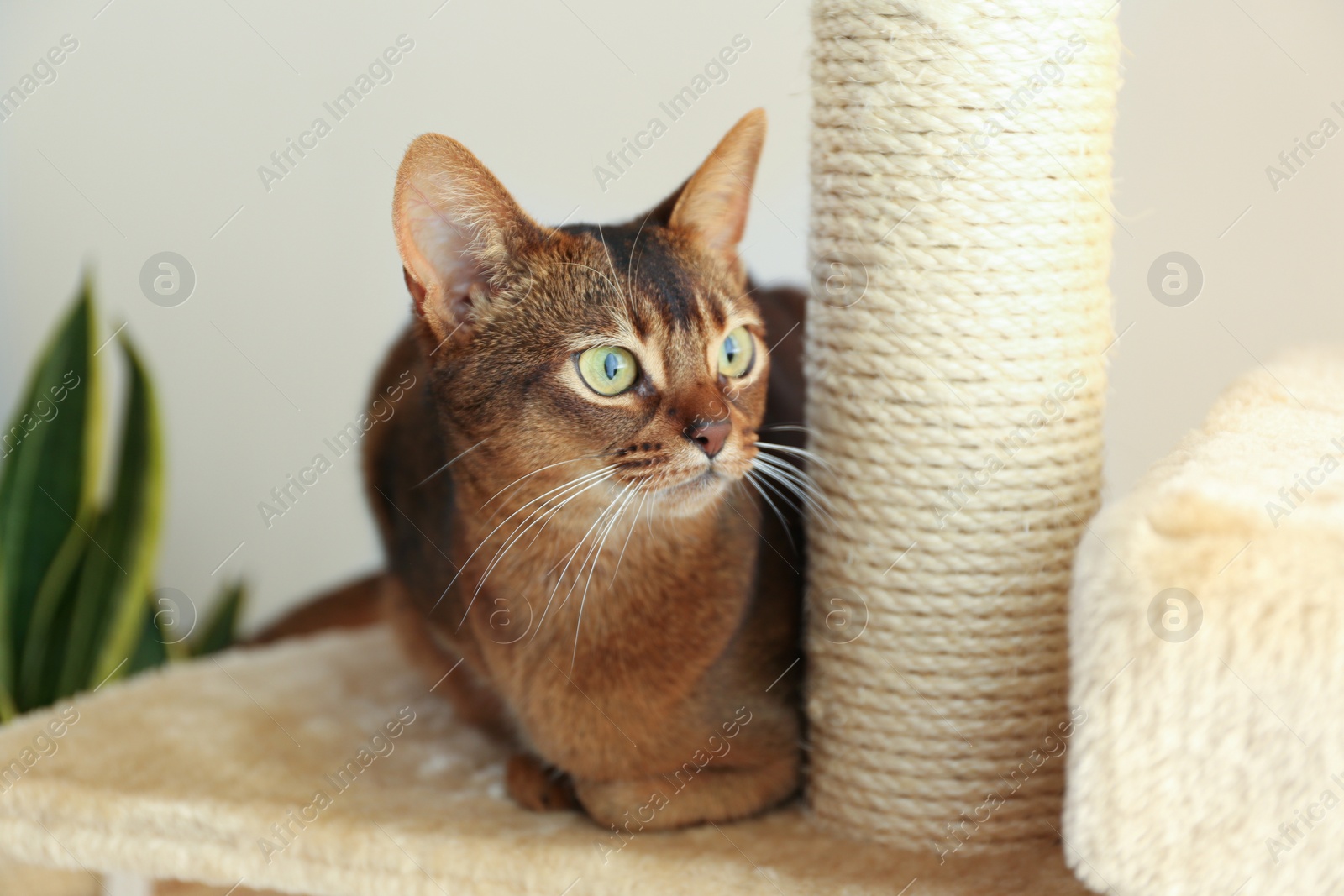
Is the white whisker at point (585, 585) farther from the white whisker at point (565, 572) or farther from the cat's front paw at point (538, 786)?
the cat's front paw at point (538, 786)

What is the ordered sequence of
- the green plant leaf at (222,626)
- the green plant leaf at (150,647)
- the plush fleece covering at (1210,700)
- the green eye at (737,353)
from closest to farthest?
the plush fleece covering at (1210,700), the green eye at (737,353), the green plant leaf at (150,647), the green plant leaf at (222,626)

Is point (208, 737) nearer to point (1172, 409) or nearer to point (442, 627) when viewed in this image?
point (442, 627)

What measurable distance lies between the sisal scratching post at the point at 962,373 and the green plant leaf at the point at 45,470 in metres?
1.17

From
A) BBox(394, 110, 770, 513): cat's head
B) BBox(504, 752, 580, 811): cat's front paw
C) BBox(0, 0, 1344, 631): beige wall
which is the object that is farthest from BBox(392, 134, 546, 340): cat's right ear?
BBox(0, 0, 1344, 631): beige wall

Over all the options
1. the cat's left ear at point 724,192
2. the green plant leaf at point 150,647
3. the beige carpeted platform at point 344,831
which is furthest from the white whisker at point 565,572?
the green plant leaf at point 150,647

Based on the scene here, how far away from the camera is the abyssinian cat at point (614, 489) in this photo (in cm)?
97

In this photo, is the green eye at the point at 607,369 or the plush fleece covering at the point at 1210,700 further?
the green eye at the point at 607,369

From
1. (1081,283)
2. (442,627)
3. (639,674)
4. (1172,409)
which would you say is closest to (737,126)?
(1081,283)

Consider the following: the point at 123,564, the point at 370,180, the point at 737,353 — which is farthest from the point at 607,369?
the point at 370,180

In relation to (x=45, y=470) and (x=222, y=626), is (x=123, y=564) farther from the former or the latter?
(x=222, y=626)

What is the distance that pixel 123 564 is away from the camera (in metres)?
1.61

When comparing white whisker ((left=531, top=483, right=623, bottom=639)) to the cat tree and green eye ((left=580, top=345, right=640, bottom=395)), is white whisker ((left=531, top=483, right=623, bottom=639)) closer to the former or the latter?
green eye ((left=580, top=345, right=640, bottom=395))

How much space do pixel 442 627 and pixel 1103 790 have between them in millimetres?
782

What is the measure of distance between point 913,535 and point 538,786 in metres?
0.48
